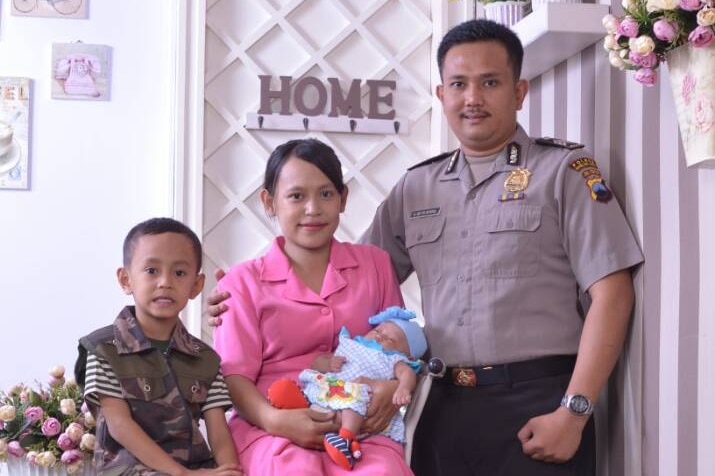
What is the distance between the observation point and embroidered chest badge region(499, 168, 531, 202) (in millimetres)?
1717

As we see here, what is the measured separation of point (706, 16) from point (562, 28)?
52 cm

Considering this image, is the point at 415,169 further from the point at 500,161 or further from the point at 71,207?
the point at 71,207

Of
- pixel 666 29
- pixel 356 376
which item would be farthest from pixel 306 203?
pixel 666 29

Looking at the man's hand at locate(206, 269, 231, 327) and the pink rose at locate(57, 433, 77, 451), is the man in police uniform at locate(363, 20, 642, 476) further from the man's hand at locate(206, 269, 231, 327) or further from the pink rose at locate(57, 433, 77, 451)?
the pink rose at locate(57, 433, 77, 451)

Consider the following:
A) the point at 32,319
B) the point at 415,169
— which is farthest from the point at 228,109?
the point at 415,169

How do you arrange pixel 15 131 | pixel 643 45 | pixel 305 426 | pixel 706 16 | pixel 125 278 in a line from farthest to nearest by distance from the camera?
pixel 15 131, pixel 125 278, pixel 305 426, pixel 643 45, pixel 706 16

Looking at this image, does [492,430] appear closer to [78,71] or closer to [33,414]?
[33,414]

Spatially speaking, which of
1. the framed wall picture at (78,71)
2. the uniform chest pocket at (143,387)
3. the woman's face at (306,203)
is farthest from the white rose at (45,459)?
the framed wall picture at (78,71)

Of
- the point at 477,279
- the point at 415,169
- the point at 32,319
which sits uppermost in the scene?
the point at 415,169

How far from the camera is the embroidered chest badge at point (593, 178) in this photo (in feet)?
5.39

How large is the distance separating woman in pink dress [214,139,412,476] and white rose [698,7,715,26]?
707 millimetres

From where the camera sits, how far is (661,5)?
1.28 metres

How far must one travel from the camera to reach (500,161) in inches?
69.7

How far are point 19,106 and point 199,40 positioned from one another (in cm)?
62
